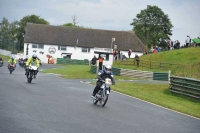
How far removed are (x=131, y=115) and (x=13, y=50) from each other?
299 feet

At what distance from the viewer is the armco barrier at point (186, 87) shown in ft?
85.8

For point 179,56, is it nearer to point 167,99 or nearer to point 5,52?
point 167,99

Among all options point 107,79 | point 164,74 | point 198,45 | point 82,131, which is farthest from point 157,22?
point 82,131

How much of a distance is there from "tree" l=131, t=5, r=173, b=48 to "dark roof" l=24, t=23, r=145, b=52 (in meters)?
6.22

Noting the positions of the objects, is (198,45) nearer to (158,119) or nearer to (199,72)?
(199,72)

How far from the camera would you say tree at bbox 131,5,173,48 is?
105562 millimetres

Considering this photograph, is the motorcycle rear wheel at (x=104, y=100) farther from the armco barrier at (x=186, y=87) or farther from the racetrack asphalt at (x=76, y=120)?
the armco barrier at (x=186, y=87)

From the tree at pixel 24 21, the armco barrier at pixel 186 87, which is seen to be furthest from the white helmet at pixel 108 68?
the tree at pixel 24 21

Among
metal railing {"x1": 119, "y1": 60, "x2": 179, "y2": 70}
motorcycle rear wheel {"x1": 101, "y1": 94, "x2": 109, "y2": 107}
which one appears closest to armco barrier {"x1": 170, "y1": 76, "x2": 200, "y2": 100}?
motorcycle rear wheel {"x1": 101, "y1": 94, "x2": 109, "y2": 107}

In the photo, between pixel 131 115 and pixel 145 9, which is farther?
pixel 145 9

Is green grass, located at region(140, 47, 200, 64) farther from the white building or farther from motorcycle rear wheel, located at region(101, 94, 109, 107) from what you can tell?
motorcycle rear wheel, located at region(101, 94, 109, 107)

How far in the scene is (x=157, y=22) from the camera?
351 ft

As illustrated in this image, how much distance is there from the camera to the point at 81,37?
10094 cm

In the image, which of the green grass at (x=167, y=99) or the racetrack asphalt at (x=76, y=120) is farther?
the green grass at (x=167, y=99)
